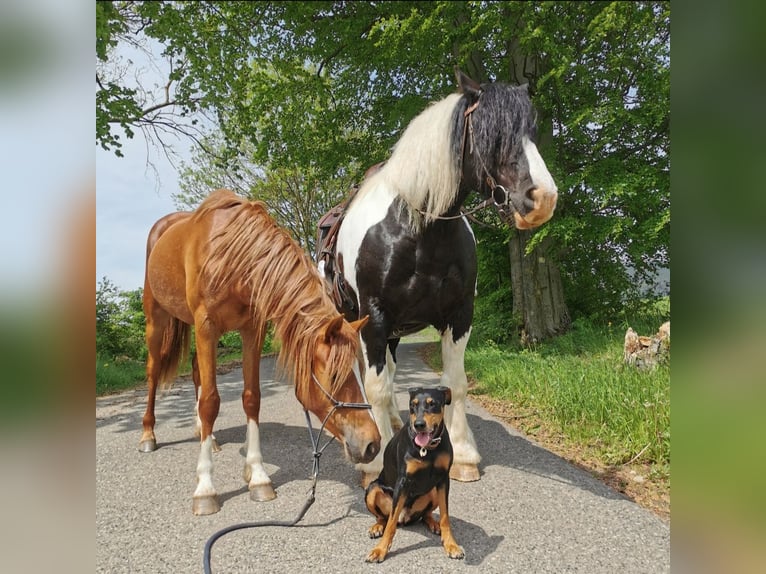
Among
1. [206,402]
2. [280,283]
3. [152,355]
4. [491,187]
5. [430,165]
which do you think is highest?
[430,165]

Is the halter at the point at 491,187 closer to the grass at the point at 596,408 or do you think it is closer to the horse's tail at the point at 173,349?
the grass at the point at 596,408

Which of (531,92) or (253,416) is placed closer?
(253,416)

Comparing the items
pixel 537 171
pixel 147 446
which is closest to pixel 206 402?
pixel 147 446

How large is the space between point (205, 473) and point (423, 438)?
1.68 meters

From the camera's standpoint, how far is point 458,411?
3.31 metres

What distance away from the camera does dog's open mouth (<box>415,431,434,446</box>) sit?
7.09 feet

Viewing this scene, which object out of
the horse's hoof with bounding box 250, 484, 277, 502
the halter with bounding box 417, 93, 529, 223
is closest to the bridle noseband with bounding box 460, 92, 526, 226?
the halter with bounding box 417, 93, 529, 223

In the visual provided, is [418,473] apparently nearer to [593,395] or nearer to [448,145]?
[448,145]

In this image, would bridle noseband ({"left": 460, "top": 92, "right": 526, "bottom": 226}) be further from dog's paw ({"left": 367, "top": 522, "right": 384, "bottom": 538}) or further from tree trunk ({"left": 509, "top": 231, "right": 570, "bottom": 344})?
tree trunk ({"left": 509, "top": 231, "right": 570, "bottom": 344})
